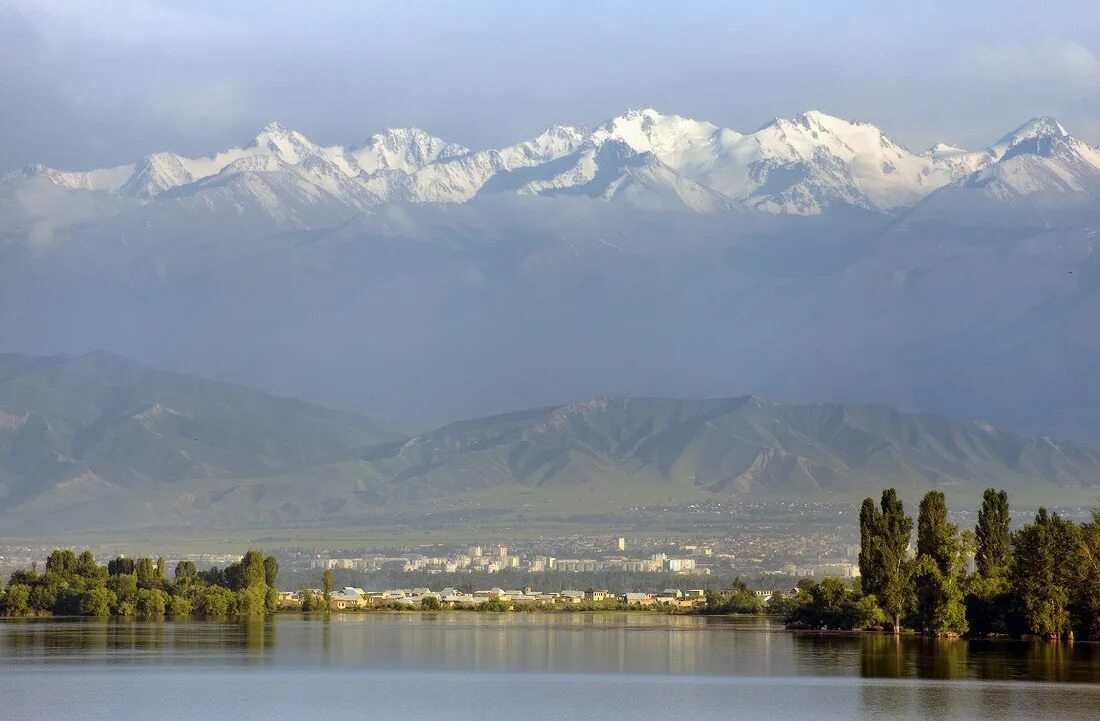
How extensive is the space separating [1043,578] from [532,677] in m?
29.4

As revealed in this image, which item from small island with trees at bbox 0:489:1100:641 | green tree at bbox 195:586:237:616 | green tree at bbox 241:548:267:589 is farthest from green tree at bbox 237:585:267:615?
green tree at bbox 195:586:237:616

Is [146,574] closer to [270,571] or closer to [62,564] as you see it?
[62,564]

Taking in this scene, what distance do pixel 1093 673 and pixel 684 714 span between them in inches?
806

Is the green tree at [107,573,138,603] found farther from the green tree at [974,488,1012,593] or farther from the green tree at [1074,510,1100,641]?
the green tree at [1074,510,1100,641]

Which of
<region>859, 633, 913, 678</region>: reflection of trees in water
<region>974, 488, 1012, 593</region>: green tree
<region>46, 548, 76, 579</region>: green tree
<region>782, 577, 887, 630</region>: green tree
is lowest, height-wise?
<region>859, 633, 913, 678</region>: reflection of trees in water

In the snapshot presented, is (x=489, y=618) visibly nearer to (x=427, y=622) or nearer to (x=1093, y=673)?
(x=427, y=622)

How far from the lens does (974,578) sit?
107062 millimetres

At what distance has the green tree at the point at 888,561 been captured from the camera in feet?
364

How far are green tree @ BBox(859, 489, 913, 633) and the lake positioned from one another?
97.3 inches

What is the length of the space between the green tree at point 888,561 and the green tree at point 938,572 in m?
1.77

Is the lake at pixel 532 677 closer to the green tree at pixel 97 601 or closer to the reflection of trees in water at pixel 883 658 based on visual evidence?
the reflection of trees in water at pixel 883 658

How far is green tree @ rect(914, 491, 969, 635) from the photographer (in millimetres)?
103938

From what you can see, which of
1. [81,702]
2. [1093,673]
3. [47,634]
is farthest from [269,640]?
[1093,673]

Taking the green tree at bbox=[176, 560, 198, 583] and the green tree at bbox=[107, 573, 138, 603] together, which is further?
the green tree at bbox=[176, 560, 198, 583]
